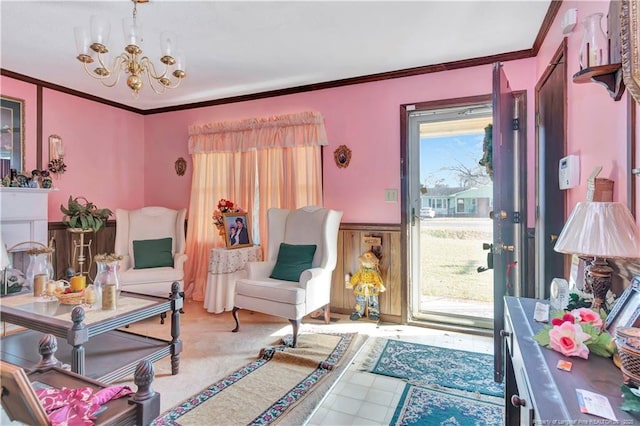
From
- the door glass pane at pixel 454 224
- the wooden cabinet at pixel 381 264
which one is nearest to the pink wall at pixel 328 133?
the wooden cabinet at pixel 381 264

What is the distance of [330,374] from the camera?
2297mm

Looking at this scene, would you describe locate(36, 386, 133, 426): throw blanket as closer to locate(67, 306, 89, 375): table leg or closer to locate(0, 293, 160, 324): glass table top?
locate(67, 306, 89, 375): table leg

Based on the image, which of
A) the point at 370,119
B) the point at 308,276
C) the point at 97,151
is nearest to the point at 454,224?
the point at 370,119

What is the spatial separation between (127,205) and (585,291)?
4.86m

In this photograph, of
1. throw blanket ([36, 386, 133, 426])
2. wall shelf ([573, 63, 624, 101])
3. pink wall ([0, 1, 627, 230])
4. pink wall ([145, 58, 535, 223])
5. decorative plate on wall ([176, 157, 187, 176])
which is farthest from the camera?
decorative plate on wall ([176, 157, 187, 176])

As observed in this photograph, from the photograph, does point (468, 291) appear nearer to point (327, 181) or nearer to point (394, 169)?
point (394, 169)

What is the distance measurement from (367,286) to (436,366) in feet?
3.30

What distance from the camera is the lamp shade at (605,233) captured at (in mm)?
993

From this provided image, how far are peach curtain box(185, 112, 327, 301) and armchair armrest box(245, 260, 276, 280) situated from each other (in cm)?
66

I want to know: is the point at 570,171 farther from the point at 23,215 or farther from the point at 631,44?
the point at 23,215

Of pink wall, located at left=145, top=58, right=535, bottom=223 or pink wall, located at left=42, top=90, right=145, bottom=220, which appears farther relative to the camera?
pink wall, located at left=42, top=90, right=145, bottom=220

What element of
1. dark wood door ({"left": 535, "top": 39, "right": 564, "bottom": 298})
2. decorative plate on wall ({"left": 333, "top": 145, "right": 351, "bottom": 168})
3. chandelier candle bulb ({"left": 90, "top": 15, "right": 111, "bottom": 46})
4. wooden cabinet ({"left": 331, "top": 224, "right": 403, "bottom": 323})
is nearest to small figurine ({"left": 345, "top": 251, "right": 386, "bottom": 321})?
wooden cabinet ({"left": 331, "top": 224, "right": 403, "bottom": 323})

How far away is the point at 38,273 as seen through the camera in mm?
2359

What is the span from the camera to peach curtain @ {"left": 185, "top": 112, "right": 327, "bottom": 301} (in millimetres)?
3660
